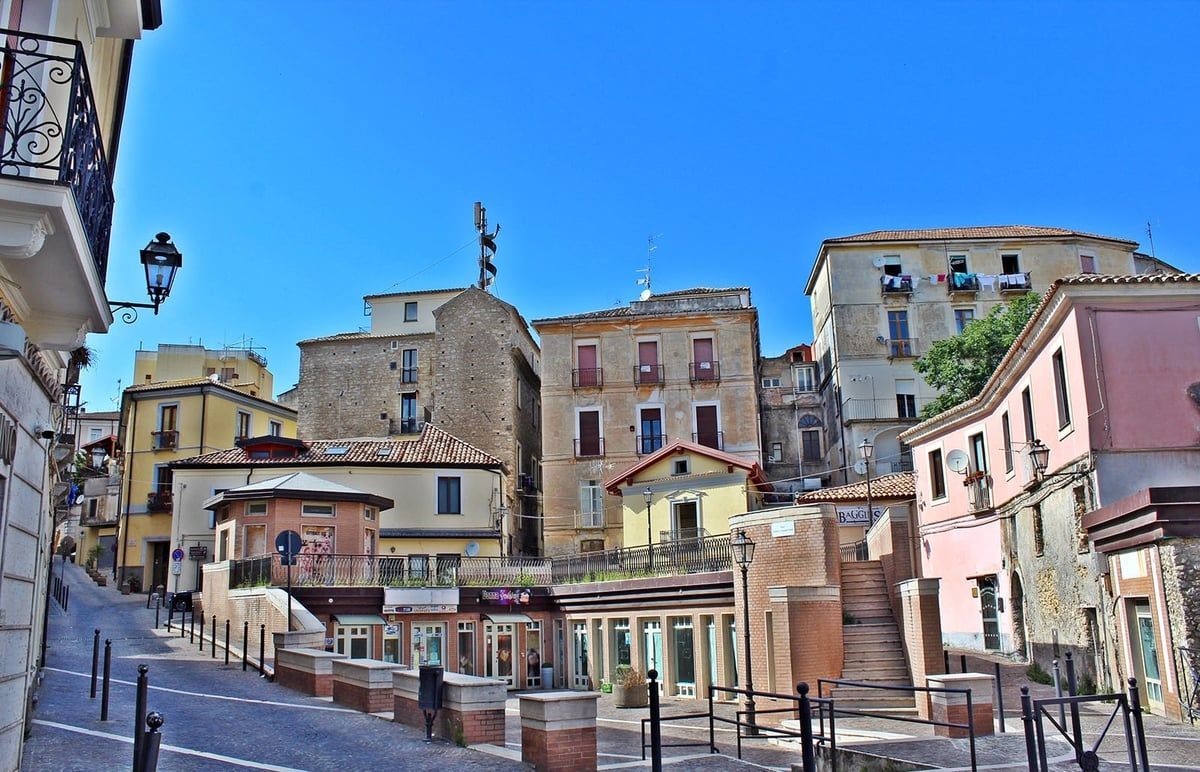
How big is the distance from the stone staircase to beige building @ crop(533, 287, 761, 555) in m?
18.7

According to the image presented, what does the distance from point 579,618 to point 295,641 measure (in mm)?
12136

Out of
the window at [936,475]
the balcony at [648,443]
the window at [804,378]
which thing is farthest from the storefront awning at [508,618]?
the window at [804,378]

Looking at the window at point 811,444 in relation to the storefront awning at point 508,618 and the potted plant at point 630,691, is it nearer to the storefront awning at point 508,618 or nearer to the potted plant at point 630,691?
the storefront awning at point 508,618

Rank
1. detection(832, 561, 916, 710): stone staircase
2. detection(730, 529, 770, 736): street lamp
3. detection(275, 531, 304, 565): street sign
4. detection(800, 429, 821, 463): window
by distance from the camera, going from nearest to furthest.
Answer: detection(832, 561, 916, 710): stone staircase, detection(730, 529, 770, 736): street lamp, detection(275, 531, 304, 565): street sign, detection(800, 429, 821, 463): window

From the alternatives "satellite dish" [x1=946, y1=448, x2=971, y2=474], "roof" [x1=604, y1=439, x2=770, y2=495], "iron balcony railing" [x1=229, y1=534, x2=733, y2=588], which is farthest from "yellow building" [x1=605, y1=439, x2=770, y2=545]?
"satellite dish" [x1=946, y1=448, x2=971, y2=474]

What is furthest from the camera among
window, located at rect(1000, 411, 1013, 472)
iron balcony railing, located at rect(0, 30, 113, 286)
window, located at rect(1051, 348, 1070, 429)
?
window, located at rect(1000, 411, 1013, 472)

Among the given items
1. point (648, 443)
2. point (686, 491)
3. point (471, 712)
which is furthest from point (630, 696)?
point (648, 443)

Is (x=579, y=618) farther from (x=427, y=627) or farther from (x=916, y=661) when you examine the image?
(x=916, y=661)

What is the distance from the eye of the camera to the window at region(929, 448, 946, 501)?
88.4ft

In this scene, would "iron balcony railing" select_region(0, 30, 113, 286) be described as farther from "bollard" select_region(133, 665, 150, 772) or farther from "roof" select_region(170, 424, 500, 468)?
"roof" select_region(170, 424, 500, 468)

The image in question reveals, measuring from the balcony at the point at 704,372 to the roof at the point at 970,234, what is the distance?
8.51 metres

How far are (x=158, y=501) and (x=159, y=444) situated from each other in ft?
9.84

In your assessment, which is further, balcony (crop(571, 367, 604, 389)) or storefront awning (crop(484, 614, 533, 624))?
balcony (crop(571, 367, 604, 389))

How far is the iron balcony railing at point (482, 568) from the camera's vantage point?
24734mm
